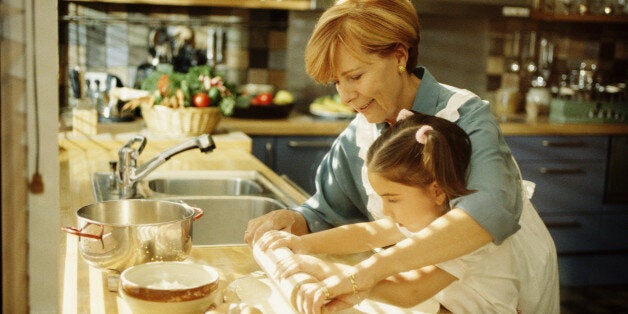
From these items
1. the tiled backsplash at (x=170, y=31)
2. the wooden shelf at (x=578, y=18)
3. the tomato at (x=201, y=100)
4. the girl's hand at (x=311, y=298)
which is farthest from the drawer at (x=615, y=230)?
the girl's hand at (x=311, y=298)

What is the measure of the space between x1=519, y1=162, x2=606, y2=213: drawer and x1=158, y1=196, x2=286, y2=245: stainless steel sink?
6.91 feet

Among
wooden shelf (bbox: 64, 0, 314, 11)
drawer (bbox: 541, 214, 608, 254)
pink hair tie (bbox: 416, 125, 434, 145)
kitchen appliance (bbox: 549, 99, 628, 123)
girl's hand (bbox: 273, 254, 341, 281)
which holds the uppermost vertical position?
wooden shelf (bbox: 64, 0, 314, 11)

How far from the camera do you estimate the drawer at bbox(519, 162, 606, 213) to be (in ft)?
13.0

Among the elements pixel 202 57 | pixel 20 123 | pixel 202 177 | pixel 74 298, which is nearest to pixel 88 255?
pixel 74 298

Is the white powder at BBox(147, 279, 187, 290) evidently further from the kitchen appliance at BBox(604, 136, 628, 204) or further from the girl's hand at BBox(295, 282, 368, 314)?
the kitchen appliance at BBox(604, 136, 628, 204)

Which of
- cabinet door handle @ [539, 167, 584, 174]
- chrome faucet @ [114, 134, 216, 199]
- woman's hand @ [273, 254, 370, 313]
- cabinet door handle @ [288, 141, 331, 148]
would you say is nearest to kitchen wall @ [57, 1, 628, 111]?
cabinet door handle @ [288, 141, 331, 148]

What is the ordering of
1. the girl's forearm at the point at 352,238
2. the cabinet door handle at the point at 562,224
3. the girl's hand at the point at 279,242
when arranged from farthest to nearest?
the cabinet door handle at the point at 562,224 → the girl's forearm at the point at 352,238 → the girl's hand at the point at 279,242

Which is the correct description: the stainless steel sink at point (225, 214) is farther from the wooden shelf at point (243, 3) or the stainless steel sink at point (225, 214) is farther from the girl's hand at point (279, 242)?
the wooden shelf at point (243, 3)

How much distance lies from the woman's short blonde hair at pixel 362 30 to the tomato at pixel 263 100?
231cm

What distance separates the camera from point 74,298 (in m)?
1.25

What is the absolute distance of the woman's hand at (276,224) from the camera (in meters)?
1.56

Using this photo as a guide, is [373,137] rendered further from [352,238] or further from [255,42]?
[255,42]

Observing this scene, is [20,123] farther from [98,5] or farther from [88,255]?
[98,5]

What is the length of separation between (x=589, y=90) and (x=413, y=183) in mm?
3410
